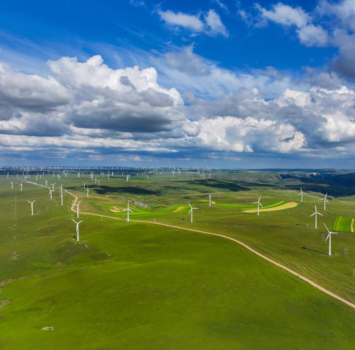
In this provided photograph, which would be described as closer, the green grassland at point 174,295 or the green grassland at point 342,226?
the green grassland at point 174,295

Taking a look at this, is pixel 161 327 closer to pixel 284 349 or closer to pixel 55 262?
pixel 284 349

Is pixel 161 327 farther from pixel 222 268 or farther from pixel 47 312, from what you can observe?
pixel 222 268

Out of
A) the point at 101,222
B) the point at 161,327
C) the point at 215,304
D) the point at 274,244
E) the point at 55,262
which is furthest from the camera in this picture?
the point at 101,222

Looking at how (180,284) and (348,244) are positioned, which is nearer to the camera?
(180,284)

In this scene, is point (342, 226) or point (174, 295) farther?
point (342, 226)

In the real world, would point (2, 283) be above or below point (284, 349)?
below

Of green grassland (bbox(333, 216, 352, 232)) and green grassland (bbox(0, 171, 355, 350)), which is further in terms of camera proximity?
green grassland (bbox(333, 216, 352, 232))

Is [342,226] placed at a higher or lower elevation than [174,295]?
lower

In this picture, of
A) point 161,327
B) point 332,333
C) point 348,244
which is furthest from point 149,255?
point 348,244

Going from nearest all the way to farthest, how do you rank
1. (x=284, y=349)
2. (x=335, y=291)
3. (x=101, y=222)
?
(x=284, y=349)
(x=335, y=291)
(x=101, y=222)
